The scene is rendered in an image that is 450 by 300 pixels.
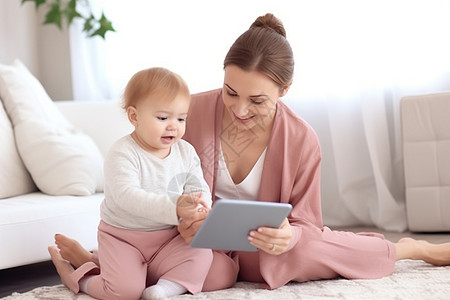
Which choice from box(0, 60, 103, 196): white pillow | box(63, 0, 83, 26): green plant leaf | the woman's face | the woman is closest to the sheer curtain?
box(63, 0, 83, 26): green plant leaf

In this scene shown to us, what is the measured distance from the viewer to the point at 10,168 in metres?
2.55

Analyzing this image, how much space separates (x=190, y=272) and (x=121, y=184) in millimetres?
297

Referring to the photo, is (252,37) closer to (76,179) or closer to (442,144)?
(76,179)

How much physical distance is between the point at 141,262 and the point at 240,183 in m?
0.38

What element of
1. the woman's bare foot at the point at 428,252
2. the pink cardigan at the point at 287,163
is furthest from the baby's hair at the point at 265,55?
the woman's bare foot at the point at 428,252

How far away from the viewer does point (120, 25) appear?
12.4ft

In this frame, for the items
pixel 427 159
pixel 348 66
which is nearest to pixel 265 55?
pixel 427 159

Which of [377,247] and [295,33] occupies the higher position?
[295,33]

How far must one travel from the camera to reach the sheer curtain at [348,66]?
10.4 feet

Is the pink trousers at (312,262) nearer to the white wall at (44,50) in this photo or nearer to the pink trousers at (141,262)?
the pink trousers at (141,262)

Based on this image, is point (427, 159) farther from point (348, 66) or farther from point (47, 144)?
point (47, 144)

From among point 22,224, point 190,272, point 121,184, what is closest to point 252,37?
point 121,184

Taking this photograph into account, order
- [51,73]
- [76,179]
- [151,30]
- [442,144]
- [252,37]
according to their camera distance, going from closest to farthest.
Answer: [252,37] < [76,179] < [442,144] < [151,30] < [51,73]

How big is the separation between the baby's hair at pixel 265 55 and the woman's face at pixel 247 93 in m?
0.02
